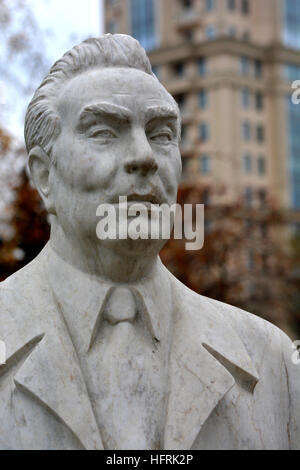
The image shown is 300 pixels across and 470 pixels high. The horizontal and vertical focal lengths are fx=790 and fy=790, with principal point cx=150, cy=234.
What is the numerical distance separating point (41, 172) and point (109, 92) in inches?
18.8

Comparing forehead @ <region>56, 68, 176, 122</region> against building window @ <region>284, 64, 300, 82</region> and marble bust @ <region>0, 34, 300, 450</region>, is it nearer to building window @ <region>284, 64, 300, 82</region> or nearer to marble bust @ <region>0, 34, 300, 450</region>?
marble bust @ <region>0, 34, 300, 450</region>

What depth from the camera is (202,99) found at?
40562 millimetres

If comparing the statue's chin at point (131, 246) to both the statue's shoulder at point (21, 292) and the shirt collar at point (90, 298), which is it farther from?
the statue's shoulder at point (21, 292)

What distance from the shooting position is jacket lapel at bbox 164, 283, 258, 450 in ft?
10.1

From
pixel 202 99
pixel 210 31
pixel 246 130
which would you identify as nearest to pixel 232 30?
pixel 210 31

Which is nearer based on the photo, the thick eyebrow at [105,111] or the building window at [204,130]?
the thick eyebrow at [105,111]

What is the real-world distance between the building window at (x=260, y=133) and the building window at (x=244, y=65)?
312cm

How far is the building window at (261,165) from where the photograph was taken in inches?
1649

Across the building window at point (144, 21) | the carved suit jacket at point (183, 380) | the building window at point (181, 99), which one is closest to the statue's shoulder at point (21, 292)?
the carved suit jacket at point (183, 380)

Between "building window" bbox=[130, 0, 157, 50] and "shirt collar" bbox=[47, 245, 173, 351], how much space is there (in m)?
41.0

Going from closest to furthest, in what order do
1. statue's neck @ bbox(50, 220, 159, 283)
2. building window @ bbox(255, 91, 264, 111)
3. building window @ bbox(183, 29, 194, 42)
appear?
statue's neck @ bbox(50, 220, 159, 283) → building window @ bbox(255, 91, 264, 111) → building window @ bbox(183, 29, 194, 42)

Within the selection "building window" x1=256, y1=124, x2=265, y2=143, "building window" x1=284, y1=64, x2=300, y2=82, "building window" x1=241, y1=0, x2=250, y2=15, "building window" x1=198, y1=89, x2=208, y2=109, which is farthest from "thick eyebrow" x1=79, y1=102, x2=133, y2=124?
"building window" x1=241, y1=0, x2=250, y2=15
